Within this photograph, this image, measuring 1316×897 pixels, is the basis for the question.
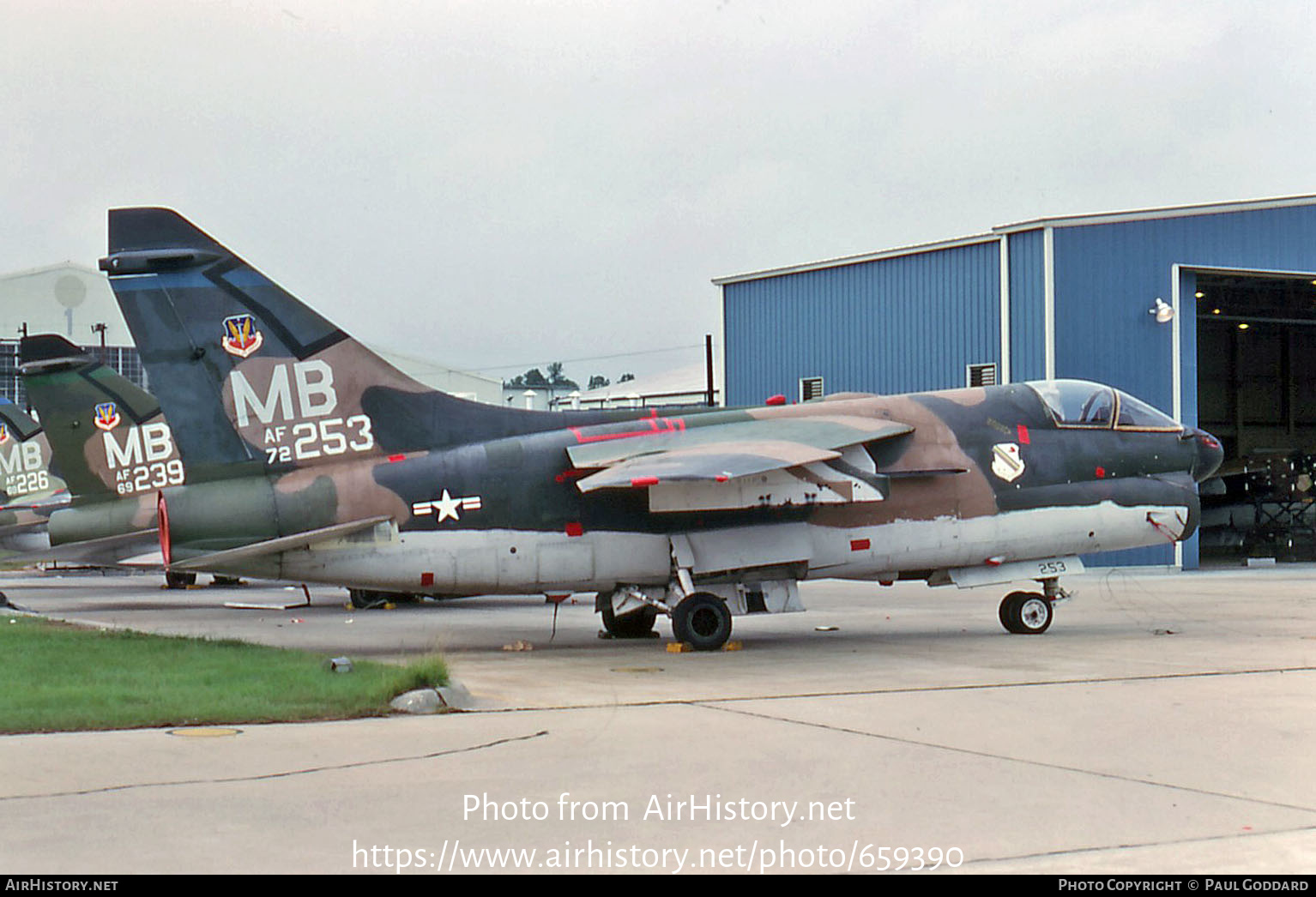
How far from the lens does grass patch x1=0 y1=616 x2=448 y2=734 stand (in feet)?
33.5

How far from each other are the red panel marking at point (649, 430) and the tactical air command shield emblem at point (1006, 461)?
158 inches

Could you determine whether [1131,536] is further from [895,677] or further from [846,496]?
[895,677]

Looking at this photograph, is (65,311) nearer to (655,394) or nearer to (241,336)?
(655,394)

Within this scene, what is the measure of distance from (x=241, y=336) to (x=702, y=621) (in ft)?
20.6

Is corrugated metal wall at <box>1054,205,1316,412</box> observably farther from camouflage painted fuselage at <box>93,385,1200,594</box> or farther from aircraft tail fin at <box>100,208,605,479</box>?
aircraft tail fin at <box>100,208,605,479</box>

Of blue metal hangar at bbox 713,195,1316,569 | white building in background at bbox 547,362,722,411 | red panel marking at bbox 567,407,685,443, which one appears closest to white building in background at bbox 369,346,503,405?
white building in background at bbox 547,362,722,411

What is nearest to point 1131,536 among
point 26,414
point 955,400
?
point 955,400

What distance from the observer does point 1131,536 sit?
18125mm

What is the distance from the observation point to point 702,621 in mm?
16234

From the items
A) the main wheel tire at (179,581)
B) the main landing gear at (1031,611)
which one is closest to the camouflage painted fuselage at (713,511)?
the main landing gear at (1031,611)

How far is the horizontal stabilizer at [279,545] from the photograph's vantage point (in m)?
15.2

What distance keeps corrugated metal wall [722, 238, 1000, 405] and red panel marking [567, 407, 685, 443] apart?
64.0ft

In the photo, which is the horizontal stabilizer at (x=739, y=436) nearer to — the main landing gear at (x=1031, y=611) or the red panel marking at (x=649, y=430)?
the red panel marking at (x=649, y=430)
